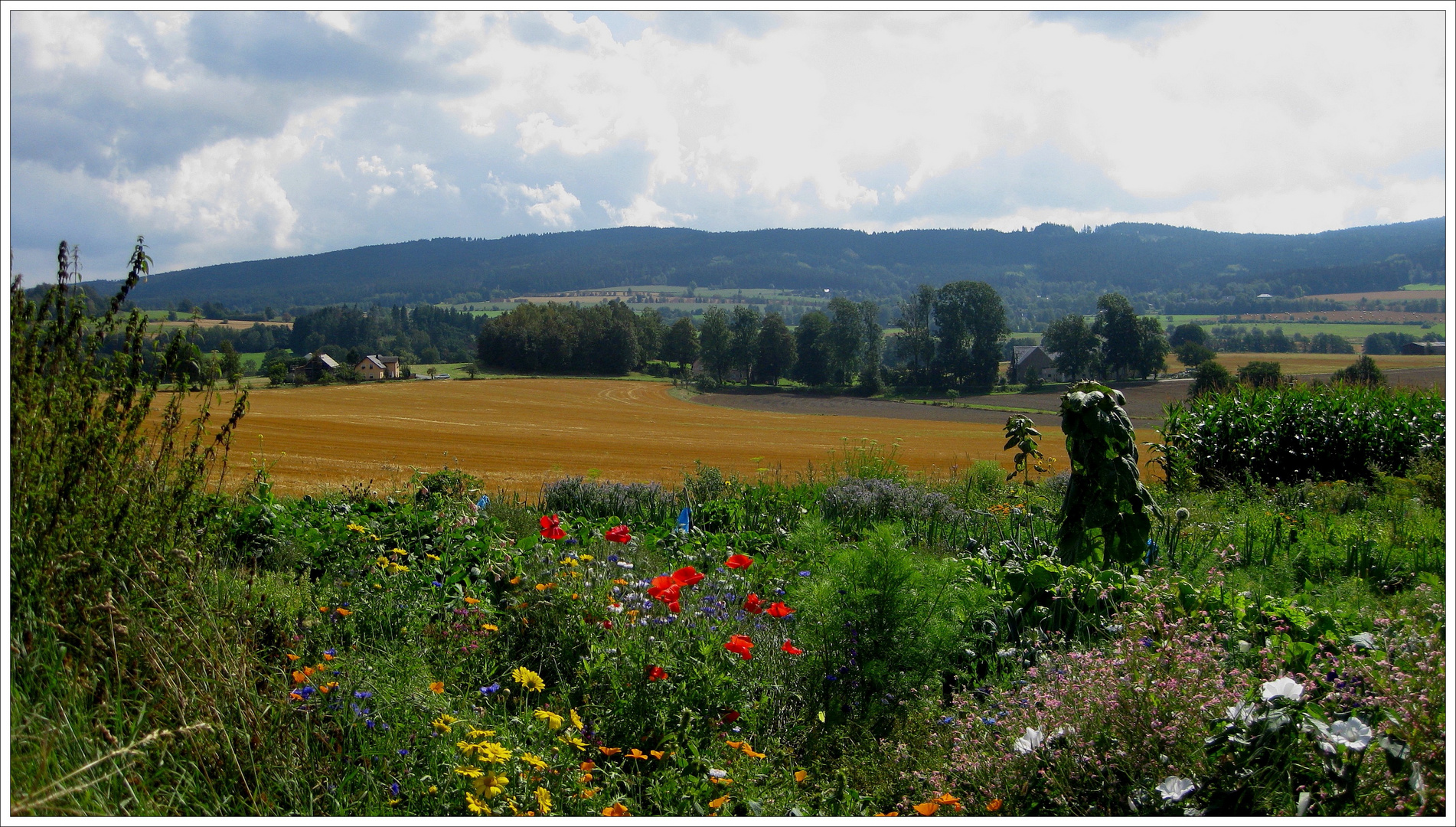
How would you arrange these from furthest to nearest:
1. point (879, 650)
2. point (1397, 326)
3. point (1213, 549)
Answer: point (1397, 326), point (1213, 549), point (879, 650)

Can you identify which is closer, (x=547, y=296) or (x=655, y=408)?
(x=655, y=408)

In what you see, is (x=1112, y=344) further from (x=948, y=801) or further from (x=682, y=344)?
(x=948, y=801)

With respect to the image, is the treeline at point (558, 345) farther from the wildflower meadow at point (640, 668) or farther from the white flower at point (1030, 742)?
the white flower at point (1030, 742)

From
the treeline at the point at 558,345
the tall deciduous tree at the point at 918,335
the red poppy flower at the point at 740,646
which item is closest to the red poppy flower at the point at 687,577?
the red poppy flower at the point at 740,646

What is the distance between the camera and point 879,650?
372cm

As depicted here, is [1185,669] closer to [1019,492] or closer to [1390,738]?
[1390,738]

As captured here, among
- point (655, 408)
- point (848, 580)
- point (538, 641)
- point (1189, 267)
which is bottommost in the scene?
point (655, 408)

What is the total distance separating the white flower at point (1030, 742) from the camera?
2637 millimetres

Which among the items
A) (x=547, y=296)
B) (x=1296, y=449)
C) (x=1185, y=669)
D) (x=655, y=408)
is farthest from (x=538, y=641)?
(x=547, y=296)

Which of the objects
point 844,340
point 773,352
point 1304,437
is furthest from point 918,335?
point 1304,437

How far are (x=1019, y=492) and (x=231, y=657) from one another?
842 cm

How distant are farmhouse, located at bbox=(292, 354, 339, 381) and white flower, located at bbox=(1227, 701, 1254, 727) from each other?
200 ft

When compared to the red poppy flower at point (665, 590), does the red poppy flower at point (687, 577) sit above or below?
above

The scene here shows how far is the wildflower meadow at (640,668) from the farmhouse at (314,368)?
188 feet
